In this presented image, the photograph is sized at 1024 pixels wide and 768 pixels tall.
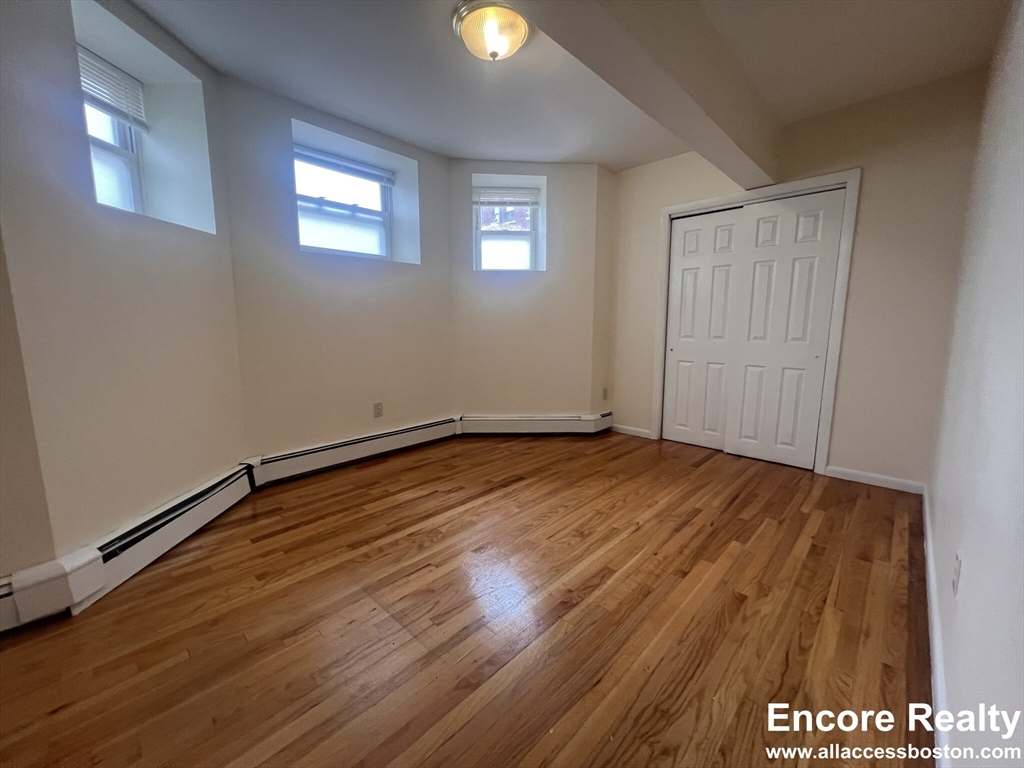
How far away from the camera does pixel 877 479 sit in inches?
101

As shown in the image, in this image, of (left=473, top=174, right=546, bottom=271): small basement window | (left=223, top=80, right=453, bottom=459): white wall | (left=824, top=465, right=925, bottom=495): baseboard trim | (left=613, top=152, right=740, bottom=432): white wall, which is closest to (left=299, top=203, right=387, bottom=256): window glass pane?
(left=223, top=80, right=453, bottom=459): white wall

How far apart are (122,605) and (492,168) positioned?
370cm

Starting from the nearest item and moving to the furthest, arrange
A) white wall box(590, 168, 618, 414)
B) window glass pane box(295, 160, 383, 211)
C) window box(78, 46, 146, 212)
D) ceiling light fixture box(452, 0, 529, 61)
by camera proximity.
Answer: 1. ceiling light fixture box(452, 0, 529, 61)
2. window box(78, 46, 146, 212)
3. window glass pane box(295, 160, 383, 211)
4. white wall box(590, 168, 618, 414)

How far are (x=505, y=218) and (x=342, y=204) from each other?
1.48 metres

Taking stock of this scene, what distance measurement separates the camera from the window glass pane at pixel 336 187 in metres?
2.83

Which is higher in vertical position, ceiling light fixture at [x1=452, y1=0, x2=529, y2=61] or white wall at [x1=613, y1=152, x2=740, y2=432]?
ceiling light fixture at [x1=452, y1=0, x2=529, y2=61]

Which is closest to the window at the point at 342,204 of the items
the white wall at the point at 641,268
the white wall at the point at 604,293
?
the white wall at the point at 604,293

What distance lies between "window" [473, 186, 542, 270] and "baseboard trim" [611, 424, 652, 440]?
1.83 meters

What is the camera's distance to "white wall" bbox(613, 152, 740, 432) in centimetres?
334

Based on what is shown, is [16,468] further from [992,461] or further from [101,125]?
[992,461]

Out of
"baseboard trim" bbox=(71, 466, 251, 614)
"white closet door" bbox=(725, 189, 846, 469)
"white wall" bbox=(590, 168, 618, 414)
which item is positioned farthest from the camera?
"white wall" bbox=(590, 168, 618, 414)

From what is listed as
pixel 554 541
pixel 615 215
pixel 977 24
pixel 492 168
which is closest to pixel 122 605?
pixel 554 541

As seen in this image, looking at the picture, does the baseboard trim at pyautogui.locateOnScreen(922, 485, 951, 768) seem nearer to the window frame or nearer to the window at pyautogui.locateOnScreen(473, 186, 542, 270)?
the window at pyautogui.locateOnScreen(473, 186, 542, 270)

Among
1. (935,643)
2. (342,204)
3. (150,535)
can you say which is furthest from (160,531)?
(935,643)
